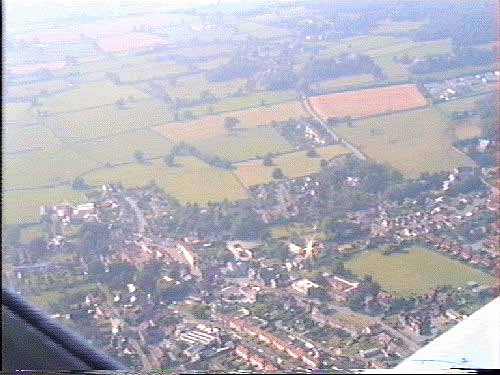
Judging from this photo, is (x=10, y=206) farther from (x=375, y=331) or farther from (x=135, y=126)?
(x=375, y=331)

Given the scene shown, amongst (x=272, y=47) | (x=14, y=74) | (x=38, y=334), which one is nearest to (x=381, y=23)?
(x=272, y=47)

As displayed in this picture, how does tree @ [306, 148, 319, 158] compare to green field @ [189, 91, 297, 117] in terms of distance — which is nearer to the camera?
tree @ [306, 148, 319, 158]

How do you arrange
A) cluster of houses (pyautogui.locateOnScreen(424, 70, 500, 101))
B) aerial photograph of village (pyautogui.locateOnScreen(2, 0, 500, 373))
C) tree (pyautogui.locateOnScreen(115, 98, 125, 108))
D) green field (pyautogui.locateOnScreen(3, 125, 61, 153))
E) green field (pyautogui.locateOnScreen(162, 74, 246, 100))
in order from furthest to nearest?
1. tree (pyautogui.locateOnScreen(115, 98, 125, 108))
2. green field (pyautogui.locateOnScreen(162, 74, 246, 100))
3. cluster of houses (pyautogui.locateOnScreen(424, 70, 500, 101))
4. green field (pyautogui.locateOnScreen(3, 125, 61, 153))
5. aerial photograph of village (pyautogui.locateOnScreen(2, 0, 500, 373))

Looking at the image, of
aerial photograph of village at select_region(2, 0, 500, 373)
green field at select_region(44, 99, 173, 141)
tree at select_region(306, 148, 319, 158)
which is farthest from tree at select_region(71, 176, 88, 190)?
tree at select_region(306, 148, 319, 158)

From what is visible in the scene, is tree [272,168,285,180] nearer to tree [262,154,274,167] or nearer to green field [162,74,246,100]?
tree [262,154,274,167]

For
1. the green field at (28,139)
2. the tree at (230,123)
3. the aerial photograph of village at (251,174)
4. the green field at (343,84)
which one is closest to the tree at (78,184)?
the aerial photograph of village at (251,174)

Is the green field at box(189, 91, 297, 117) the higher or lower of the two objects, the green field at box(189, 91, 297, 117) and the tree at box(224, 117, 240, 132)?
the higher

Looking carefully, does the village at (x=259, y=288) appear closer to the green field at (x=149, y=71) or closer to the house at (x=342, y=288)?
the house at (x=342, y=288)
